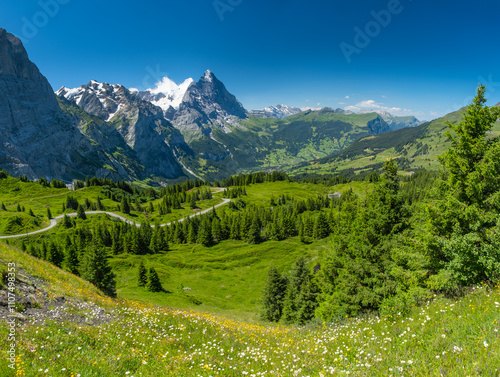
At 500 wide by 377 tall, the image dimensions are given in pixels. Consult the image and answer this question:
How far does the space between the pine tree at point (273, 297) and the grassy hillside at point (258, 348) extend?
3597 cm

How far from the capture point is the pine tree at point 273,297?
46250 mm

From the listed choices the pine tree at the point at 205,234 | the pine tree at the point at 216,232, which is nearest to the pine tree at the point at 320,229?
the pine tree at the point at 216,232

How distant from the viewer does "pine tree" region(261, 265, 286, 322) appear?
46.2 meters

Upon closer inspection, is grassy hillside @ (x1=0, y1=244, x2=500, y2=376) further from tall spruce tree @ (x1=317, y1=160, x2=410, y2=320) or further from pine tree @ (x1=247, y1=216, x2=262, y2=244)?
pine tree @ (x1=247, y1=216, x2=262, y2=244)

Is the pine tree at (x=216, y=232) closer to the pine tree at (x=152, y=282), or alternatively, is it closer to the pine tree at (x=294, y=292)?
the pine tree at (x=152, y=282)

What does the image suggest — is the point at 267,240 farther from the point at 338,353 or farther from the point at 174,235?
the point at 338,353

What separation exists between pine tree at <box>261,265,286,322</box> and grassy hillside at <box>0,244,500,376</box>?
118 feet

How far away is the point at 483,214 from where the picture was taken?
46.0 feet

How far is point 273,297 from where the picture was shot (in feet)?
154

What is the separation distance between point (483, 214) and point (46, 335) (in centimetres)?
2273

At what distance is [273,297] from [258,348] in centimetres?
4049

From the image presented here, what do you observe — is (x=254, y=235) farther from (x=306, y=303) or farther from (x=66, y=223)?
(x=66, y=223)

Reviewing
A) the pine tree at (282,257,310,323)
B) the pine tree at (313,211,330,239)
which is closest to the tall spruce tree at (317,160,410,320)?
the pine tree at (282,257,310,323)

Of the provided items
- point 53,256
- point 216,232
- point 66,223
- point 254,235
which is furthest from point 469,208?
point 66,223
